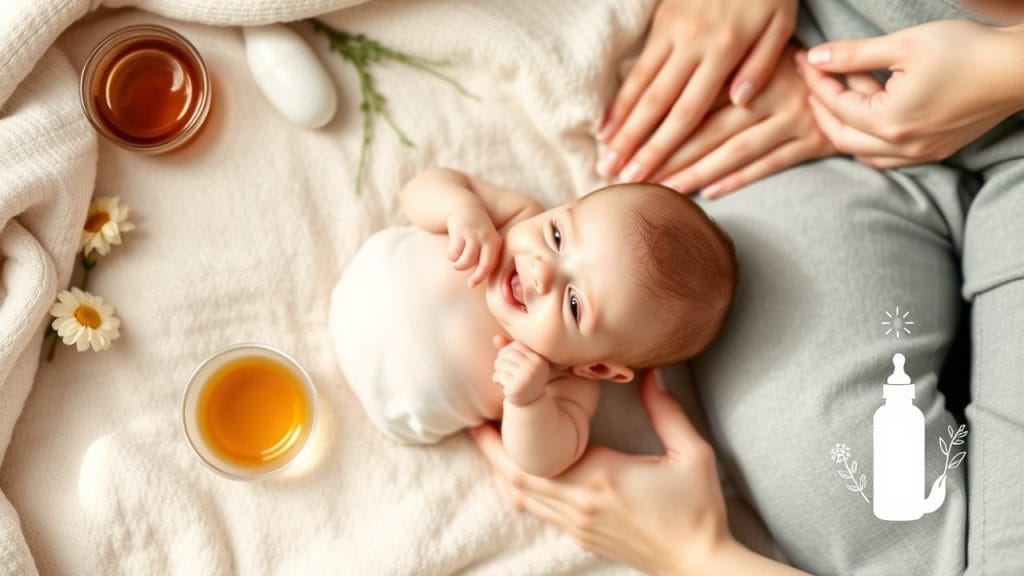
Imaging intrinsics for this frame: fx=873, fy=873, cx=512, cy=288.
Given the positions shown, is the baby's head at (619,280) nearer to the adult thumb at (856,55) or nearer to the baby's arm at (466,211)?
the baby's arm at (466,211)

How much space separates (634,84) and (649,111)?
1.9 inches

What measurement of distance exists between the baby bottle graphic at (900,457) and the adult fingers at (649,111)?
0.47 metres

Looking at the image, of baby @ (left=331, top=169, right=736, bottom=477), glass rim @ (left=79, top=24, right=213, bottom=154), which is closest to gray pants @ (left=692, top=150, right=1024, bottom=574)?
baby @ (left=331, top=169, right=736, bottom=477)

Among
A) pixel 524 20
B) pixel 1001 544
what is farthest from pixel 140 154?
pixel 1001 544

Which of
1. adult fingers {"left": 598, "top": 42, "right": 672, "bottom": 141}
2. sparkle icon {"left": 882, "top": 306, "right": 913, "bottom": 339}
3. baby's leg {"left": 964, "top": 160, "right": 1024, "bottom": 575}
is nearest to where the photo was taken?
baby's leg {"left": 964, "top": 160, "right": 1024, "bottom": 575}

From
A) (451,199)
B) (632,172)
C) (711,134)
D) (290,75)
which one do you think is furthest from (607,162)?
(290,75)

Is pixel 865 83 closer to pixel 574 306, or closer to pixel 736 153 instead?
pixel 736 153

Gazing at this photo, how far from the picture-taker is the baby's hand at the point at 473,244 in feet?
3.78

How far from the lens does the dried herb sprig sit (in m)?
1.34

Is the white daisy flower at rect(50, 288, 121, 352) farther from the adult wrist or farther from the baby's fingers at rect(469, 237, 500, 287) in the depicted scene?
the adult wrist

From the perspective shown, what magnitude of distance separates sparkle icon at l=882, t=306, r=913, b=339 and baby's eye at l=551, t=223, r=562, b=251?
45cm

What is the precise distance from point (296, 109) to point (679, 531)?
81 centimetres

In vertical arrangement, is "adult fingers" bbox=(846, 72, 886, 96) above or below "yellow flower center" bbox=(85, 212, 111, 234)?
above

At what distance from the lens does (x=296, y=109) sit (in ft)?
4.19
